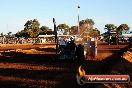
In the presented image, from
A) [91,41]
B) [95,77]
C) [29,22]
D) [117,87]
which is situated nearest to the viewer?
[95,77]

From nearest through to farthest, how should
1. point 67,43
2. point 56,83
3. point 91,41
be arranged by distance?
point 56,83, point 67,43, point 91,41

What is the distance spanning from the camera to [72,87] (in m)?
13.8

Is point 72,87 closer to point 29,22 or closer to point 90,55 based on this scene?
A: point 90,55

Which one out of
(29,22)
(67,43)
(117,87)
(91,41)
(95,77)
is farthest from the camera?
(29,22)

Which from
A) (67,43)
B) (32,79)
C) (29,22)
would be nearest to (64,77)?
(32,79)

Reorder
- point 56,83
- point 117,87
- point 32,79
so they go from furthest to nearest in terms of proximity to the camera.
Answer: point 32,79
point 56,83
point 117,87

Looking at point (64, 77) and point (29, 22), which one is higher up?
point (29, 22)

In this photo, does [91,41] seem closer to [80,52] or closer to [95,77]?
[80,52]

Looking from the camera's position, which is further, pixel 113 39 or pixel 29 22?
pixel 29 22

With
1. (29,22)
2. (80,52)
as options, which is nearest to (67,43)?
(80,52)

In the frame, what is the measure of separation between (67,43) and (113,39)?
39766 mm

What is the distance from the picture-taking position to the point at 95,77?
243 inches

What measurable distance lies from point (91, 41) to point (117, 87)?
1611cm

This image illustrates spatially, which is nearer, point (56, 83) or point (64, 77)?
point (56, 83)
